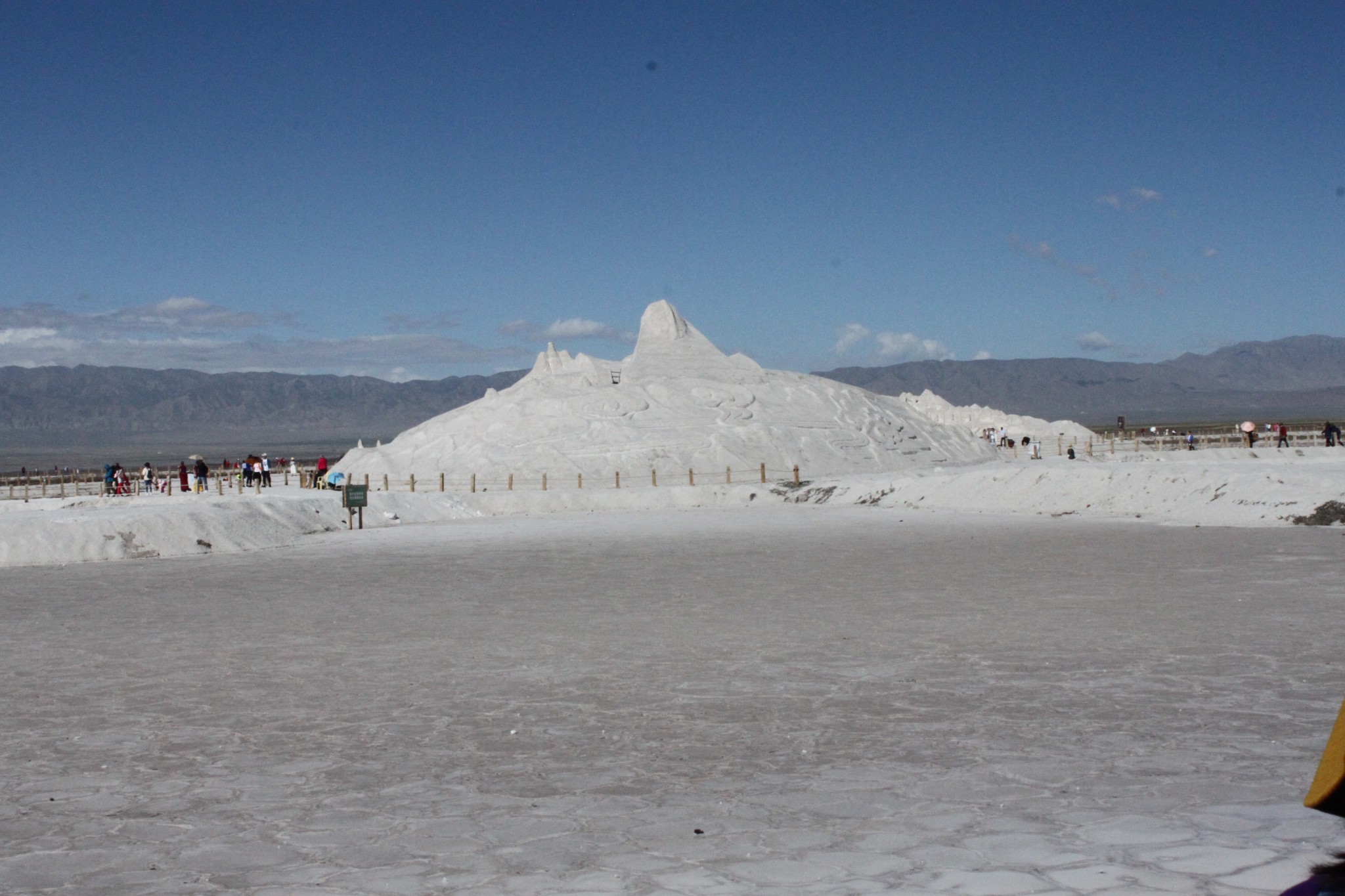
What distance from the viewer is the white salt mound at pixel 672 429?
43031 millimetres

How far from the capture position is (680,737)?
6578 millimetres

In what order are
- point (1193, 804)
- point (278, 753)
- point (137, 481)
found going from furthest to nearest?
point (137, 481), point (278, 753), point (1193, 804)

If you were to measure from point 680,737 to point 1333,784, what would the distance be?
13.6 ft

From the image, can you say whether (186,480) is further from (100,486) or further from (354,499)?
(354,499)

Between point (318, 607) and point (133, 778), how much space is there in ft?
22.8

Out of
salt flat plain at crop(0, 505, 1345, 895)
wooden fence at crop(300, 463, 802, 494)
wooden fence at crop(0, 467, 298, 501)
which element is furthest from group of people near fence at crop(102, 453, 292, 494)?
salt flat plain at crop(0, 505, 1345, 895)

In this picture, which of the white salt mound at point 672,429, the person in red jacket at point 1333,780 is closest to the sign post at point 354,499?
the white salt mound at point 672,429


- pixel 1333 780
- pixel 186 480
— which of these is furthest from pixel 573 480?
pixel 1333 780

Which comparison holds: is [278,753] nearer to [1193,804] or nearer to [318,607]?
[1193,804]

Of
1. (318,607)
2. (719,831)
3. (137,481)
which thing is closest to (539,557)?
(318,607)

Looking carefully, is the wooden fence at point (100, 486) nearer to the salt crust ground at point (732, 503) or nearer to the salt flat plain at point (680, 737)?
the salt crust ground at point (732, 503)

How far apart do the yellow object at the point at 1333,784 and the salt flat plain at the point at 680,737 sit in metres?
1.48

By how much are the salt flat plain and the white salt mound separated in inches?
1138

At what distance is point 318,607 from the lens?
41.8 ft
